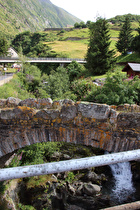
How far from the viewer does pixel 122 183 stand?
9070mm

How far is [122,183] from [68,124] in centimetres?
724

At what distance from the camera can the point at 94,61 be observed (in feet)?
77.3

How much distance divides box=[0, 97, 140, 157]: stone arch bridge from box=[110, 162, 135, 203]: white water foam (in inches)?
242

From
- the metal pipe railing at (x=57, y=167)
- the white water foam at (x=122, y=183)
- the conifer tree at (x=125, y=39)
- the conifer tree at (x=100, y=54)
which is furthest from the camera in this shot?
the conifer tree at (x=125, y=39)

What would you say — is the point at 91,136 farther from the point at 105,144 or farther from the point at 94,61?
the point at 94,61

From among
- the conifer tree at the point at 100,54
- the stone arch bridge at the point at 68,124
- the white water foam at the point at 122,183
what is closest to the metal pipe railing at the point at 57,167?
the stone arch bridge at the point at 68,124

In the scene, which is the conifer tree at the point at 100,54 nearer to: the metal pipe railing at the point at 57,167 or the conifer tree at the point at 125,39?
the conifer tree at the point at 125,39

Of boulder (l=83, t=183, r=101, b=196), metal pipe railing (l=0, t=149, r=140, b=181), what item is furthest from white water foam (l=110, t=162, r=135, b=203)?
metal pipe railing (l=0, t=149, r=140, b=181)

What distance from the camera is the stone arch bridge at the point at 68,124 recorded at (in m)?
3.61

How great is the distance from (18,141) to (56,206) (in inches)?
229

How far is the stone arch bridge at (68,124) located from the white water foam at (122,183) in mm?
6147

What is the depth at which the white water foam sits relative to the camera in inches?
328

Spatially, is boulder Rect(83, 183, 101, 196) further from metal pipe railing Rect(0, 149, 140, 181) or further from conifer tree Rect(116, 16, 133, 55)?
conifer tree Rect(116, 16, 133, 55)

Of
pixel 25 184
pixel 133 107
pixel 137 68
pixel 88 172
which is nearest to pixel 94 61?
pixel 137 68
